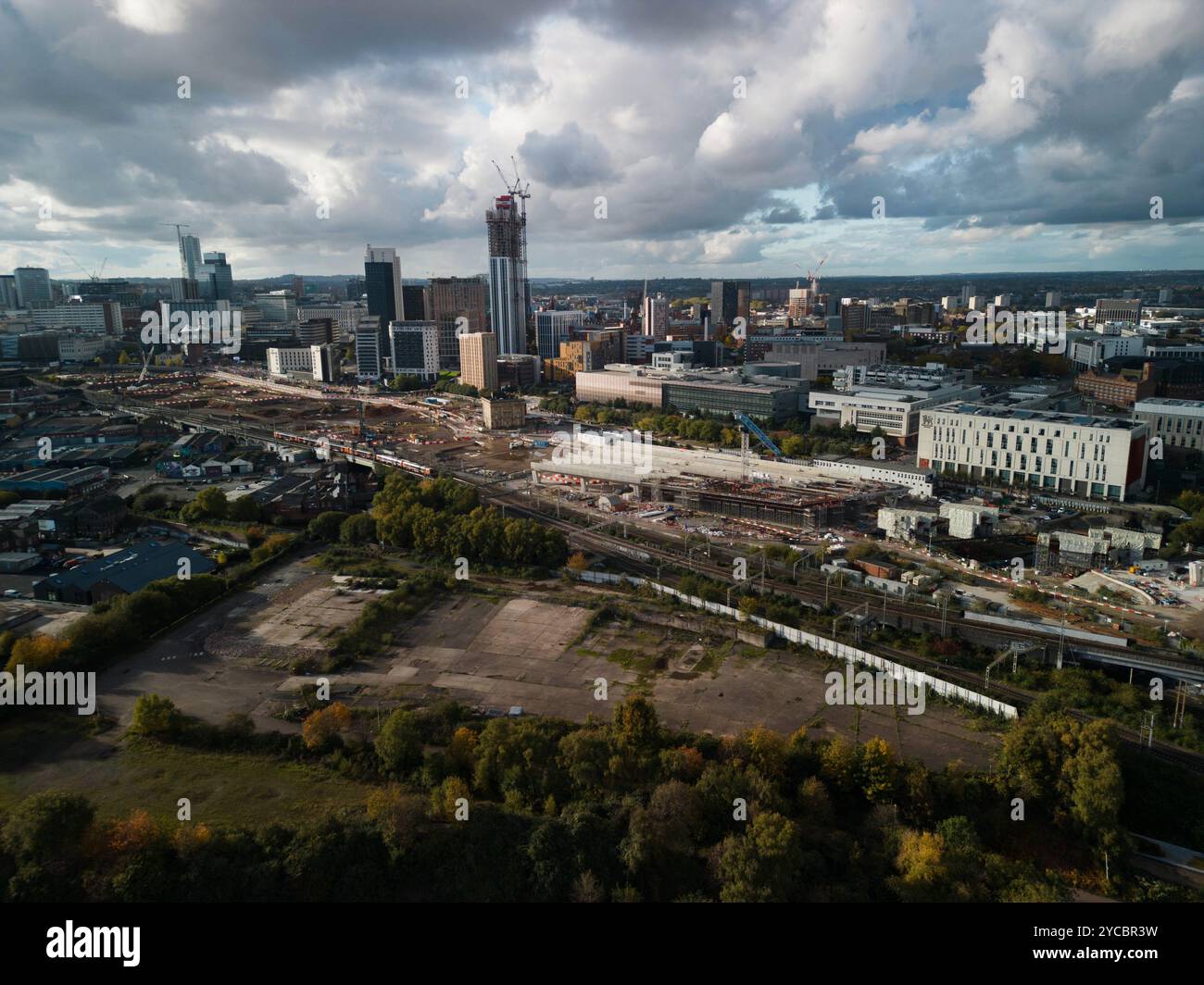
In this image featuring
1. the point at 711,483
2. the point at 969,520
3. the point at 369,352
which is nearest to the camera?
the point at 969,520

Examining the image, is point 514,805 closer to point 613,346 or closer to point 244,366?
point 613,346

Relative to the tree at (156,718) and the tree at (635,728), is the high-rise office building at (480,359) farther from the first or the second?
the tree at (635,728)

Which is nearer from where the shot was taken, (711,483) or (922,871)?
(922,871)

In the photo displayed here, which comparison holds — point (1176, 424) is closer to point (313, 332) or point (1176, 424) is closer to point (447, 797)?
point (447, 797)

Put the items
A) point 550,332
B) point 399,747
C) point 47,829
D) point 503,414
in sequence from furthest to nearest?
point 550,332 < point 503,414 < point 399,747 < point 47,829

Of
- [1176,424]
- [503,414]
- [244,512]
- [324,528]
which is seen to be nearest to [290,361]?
[503,414]

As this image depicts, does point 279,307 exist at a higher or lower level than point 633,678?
higher
